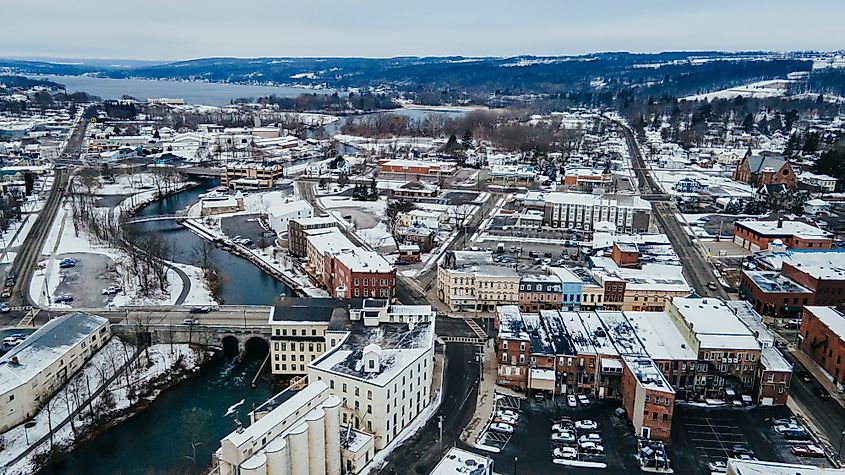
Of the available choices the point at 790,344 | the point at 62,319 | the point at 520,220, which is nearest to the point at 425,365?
the point at 62,319

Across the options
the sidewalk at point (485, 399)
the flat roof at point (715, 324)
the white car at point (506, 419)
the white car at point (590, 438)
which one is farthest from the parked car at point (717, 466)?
the sidewalk at point (485, 399)

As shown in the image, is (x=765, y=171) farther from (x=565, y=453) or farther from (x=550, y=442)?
(x=565, y=453)

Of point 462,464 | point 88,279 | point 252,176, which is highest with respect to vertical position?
point 252,176

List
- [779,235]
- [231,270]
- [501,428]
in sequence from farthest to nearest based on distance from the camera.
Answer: [779,235], [231,270], [501,428]

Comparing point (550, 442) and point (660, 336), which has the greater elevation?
point (660, 336)

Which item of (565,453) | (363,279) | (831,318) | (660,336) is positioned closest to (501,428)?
(565,453)

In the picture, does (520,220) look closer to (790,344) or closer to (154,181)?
(790,344)

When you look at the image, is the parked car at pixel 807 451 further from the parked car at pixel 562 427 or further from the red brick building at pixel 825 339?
the parked car at pixel 562 427
